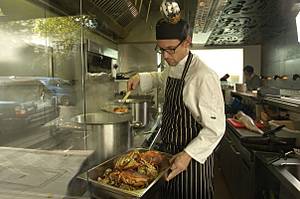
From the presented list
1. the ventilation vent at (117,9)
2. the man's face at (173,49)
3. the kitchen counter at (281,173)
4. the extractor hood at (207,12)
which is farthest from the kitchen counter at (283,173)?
the ventilation vent at (117,9)

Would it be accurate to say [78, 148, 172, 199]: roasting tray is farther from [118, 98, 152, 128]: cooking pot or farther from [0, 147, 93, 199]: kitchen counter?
[118, 98, 152, 128]: cooking pot

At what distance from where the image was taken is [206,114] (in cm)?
135

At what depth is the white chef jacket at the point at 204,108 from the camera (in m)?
1.34

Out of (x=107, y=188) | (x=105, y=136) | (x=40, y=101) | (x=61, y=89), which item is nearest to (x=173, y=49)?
(x=105, y=136)

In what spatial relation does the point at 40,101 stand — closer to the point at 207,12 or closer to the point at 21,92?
the point at 21,92

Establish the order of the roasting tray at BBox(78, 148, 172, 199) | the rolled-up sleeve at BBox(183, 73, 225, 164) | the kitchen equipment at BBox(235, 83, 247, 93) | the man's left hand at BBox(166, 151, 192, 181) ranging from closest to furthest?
1. the roasting tray at BBox(78, 148, 172, 199)
2. the man's left hand at BBox(166, 151, 192, 181)
3. the rolled-up sleeve at BBox(183, 73, 225, 164)
4. the kitchen equipment at BBox(235, 83, 247, 93)

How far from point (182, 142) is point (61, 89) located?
1246 mm

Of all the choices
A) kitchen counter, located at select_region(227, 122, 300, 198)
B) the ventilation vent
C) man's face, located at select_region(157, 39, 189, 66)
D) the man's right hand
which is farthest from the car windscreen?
kitchen counter, located at select_region(227, 122, 300, 198)

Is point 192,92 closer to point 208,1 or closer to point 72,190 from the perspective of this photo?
point 72,190

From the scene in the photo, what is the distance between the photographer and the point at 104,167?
114cm

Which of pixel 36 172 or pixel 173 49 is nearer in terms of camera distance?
pixel 36 172

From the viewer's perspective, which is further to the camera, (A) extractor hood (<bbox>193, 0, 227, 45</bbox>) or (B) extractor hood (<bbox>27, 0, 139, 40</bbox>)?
(A) extractor hood (<bbox>193, 0, 227, 45</bbox>)

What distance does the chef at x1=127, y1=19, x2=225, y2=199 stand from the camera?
1342 millimetres

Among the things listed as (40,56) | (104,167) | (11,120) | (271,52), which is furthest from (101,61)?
(271,52)
